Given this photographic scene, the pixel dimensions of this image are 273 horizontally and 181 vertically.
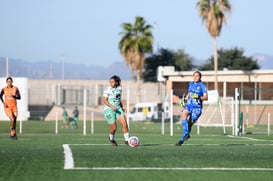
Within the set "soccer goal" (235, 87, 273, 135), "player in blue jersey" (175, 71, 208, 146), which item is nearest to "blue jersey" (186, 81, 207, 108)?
"player in blue jersey" (175, 71, 208, 146)

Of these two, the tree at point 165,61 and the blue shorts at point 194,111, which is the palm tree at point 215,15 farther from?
the blue shorts at point 194,111

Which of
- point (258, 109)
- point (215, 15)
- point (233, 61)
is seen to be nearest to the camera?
point (258, 109)

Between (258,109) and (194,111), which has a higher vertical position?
(258,109)

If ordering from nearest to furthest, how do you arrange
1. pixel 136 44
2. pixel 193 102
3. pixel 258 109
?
pixel 193 102, pixel 258 109, pixel 136 44

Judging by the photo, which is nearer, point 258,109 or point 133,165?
point 133,165

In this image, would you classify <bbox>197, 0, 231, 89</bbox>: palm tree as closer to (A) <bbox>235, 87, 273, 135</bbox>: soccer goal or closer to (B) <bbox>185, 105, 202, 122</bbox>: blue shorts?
(A) <bbox>235, 87, 273, 135</bbox>: soccer goal

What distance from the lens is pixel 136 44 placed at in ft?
256

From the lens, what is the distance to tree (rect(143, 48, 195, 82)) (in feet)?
369

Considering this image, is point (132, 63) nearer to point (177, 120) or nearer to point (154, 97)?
point (154, 97)

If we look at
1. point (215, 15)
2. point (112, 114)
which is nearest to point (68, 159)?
point (112, 114)

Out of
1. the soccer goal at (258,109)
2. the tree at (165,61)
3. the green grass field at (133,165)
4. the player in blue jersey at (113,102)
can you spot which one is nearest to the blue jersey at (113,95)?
the player in blue jersey at (113,102)

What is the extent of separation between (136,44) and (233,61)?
3854cm

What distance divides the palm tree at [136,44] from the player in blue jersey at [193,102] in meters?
58.3

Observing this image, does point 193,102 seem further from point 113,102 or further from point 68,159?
point 68,159
